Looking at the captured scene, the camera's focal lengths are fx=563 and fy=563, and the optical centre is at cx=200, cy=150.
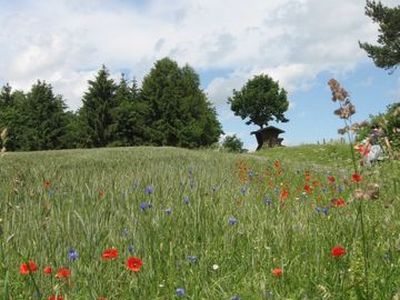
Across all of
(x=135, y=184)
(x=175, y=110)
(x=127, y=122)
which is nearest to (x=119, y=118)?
(x=127, y=122)

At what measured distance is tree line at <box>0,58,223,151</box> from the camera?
177 feet

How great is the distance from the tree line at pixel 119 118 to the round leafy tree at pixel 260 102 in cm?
2437

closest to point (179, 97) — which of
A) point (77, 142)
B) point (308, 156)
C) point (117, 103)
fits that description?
point (117, 103)

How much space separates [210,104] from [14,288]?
6117 centimetres

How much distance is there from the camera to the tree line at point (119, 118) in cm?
5388

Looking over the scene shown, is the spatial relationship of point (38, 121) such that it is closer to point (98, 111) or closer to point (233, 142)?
point (98, 111)

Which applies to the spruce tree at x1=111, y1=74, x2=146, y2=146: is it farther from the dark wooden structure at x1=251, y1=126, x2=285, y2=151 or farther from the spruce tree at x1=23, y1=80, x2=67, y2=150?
the dark wooden structure at x1=251, y1=126, x2=285, y2=151

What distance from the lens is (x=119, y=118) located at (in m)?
53.9

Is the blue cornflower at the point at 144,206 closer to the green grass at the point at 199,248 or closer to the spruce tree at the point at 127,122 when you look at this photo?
the green grass at the point at 199,248

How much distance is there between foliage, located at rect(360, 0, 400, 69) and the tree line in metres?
24.8

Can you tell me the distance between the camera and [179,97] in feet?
183

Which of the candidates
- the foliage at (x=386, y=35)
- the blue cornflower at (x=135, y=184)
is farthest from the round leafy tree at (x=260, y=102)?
the blue cornflower at (x=135, y=184)

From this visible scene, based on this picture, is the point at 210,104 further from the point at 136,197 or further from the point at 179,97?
the point at 136,197

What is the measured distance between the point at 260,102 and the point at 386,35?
52.0 meters
